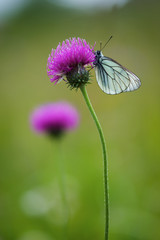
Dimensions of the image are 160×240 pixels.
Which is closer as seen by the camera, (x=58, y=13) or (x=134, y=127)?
(x=134, y=127)

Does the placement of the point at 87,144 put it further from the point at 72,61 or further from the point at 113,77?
the point at 72,61

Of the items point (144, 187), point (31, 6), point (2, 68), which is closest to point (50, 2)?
point (31, 6)

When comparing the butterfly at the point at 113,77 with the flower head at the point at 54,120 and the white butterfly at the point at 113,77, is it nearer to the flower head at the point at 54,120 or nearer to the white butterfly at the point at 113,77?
the white butterfly at the point at 113,77

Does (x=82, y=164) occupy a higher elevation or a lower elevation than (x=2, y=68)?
lower

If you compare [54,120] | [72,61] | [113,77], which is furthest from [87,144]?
[72,61]

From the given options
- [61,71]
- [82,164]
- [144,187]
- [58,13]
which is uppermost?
[58,13]

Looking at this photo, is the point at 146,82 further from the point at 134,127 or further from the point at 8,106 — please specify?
the point at 8,106

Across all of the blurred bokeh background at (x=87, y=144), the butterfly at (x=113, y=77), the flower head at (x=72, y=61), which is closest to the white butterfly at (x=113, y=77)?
the butterfly at (x=113, y=77)

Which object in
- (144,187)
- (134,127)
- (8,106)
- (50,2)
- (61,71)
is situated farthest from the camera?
(50,2)
